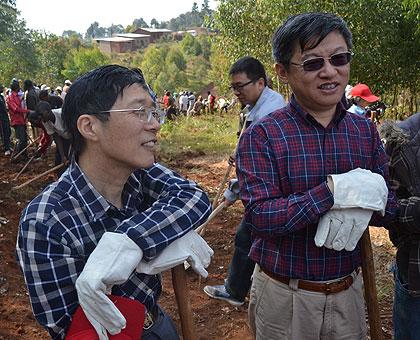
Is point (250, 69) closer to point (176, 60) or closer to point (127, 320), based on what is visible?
point (127, 320)

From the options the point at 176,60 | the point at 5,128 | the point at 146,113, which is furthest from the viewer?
the point at 176,60

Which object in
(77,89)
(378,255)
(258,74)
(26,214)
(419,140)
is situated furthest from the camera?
(378,255)

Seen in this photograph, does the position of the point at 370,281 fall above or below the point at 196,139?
above

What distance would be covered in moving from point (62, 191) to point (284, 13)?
1161 centimetres

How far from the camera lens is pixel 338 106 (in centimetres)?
177

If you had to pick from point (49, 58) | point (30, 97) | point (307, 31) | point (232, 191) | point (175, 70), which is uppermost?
point (307, 31)

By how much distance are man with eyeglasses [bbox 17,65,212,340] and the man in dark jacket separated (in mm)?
778

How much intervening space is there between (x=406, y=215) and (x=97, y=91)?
46.0 inches

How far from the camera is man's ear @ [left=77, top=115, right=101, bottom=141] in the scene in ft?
4.51

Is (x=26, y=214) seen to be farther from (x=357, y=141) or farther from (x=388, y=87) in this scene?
(x=388, y=87)

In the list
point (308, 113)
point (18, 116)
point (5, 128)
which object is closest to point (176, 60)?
point (5, 128)

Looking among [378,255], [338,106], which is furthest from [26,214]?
[378,255]

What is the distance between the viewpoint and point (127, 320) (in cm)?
131

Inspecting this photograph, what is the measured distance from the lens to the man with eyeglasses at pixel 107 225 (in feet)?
4.03
